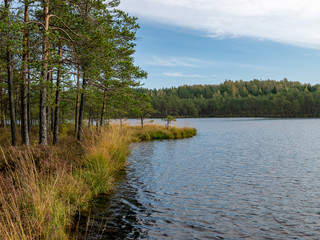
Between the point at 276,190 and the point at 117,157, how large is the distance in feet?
23.1

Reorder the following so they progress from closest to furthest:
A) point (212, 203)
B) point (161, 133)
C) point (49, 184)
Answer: point (49, 184) → point (212, 203) → point (161, 133)

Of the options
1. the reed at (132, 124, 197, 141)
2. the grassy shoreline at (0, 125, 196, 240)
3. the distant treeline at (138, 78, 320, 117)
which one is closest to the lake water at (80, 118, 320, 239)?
the grassy shoreline at (0, 125, 196, 240)

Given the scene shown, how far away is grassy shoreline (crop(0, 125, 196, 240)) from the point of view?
428cm

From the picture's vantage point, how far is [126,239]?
5531mm

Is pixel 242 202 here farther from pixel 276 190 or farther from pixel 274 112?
pixel 274 112

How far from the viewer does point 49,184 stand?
615 centimetres

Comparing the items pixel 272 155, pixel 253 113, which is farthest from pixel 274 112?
pixel 272 155

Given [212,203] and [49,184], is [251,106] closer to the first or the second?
[212,203]

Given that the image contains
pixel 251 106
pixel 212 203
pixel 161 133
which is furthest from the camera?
pixel 251 106

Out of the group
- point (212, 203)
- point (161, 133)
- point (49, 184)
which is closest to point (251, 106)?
point (161, 133)

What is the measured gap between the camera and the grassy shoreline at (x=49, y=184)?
14.0ft

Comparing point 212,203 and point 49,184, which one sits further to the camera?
point 212,203

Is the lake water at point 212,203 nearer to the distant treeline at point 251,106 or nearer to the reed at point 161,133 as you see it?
the reed at point 161,133

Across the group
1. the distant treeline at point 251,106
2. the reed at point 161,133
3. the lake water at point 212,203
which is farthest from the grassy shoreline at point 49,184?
the distant treeline at point 251,106
